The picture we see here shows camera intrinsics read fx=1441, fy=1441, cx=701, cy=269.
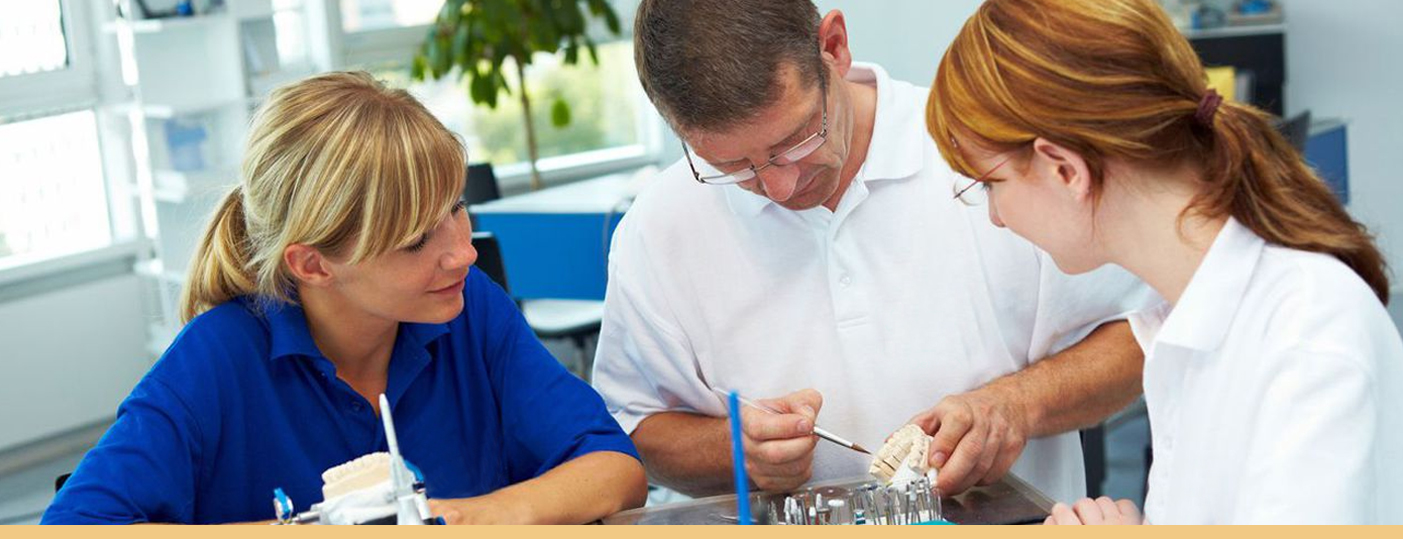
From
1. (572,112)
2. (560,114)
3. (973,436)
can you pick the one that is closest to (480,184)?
(560,114)

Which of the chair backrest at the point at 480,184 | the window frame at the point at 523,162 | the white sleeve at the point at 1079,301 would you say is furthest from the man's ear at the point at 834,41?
the window frame at the point at 523,162

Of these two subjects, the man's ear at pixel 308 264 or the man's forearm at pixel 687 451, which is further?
the man's forearm at pixel 687 451

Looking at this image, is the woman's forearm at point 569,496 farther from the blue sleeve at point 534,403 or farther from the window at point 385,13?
the window at point 385,13

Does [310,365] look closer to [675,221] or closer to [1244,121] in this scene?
[675,221]

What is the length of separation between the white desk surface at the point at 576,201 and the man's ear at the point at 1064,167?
7.55ft

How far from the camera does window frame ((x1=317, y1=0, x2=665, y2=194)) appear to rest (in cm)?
574

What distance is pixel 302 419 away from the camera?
5.05 feet

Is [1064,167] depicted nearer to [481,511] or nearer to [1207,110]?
[1207,110]

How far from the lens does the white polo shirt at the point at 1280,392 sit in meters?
0.99

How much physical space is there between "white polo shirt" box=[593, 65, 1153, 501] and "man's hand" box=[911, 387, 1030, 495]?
0.11 m

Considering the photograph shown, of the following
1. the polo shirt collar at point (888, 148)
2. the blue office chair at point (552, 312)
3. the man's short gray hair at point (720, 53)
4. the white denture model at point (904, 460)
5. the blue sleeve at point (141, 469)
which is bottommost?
the blue office chair at point (552, 312)

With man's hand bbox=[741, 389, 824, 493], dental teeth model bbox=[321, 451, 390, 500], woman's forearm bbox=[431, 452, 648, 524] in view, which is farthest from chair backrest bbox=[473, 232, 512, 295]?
dental teeth model bbox=[321, 451, 390, 500]

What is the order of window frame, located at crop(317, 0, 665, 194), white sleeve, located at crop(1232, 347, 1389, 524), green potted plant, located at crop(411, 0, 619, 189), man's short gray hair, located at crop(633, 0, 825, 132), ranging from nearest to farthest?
1. white sleeve, located at crop(1232, 347, 1389, 524)
2. man's short gray hair, located at crop(633, 0, 825, 132)
3. green potted plant, located at crop(411, 0, 619, 189)
4. window frame, located at crop(317, 0, 665, 194)

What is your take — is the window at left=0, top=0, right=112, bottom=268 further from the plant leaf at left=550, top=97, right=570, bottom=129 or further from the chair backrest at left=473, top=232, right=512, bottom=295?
the chair backrest at left=473, top=232, right=512, bottom=295
